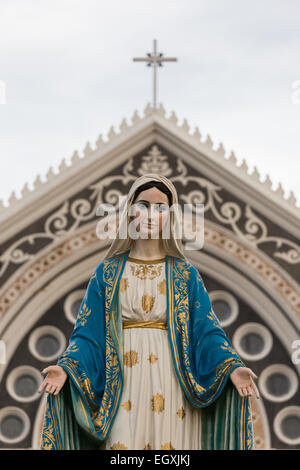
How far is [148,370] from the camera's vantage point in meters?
4.44

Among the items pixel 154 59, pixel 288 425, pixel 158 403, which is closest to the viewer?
pixel 158 403

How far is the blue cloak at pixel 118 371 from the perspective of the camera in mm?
4301

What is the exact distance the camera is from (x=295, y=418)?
33.9ft

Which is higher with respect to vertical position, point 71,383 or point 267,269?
point 267,269

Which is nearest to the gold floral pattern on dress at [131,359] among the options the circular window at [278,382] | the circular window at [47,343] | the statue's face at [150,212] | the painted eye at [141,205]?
the statue's face at [150,212]

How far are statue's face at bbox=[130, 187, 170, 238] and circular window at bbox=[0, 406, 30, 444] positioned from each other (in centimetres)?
592

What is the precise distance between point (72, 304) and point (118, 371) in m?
6.48

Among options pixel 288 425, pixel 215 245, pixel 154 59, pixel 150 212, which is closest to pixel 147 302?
pixel 150 212

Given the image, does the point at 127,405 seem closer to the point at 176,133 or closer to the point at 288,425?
the point at 288,425

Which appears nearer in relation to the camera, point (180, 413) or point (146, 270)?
point (180, 413)

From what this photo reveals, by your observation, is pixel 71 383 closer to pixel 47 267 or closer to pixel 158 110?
pixel 47 267

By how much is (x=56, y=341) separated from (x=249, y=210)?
2.32m
